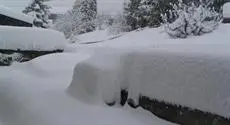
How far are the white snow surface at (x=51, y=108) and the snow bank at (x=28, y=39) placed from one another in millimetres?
4638

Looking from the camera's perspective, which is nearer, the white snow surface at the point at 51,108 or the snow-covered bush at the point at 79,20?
the white snow surface at the point at 51,108

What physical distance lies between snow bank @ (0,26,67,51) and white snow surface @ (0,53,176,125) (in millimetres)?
4638

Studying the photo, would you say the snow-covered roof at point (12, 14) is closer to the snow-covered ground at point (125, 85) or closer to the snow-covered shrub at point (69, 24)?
the snow-covered shrub at point (69, 24)

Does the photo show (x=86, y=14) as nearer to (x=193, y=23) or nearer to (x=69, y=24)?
(x=69, y=24)

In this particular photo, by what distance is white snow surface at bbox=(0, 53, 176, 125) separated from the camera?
17.6 ft

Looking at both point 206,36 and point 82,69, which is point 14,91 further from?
point 206,36

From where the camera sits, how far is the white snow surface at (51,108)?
537cm

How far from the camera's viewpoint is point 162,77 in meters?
5.17

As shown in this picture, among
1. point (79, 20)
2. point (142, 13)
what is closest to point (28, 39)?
point (142, 13)

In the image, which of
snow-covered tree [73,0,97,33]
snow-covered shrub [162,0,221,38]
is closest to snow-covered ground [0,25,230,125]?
snow-covered shrub [162,0,221,38]

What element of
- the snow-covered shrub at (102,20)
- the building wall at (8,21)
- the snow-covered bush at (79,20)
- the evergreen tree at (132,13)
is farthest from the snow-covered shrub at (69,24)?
the building wall at (8,21)

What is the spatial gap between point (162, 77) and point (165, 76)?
70 millimetres

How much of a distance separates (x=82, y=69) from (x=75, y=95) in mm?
491

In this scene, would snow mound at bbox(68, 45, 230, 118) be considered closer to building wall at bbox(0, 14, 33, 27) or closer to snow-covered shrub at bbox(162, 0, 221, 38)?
snow-covered shrub at bbox(162, 0, 221, 38)
